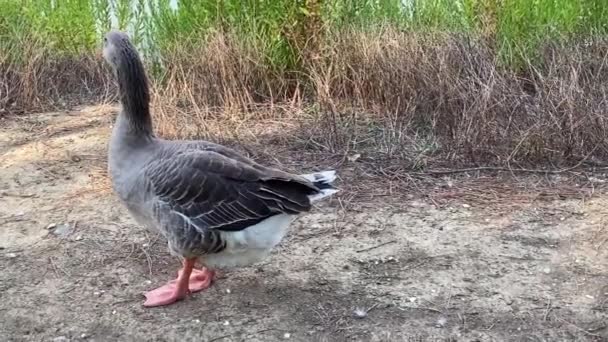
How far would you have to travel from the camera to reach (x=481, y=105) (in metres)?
4.59

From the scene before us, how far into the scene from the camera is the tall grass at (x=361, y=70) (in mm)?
4609

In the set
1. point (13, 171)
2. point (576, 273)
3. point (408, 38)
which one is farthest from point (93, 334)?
point (408, 38)

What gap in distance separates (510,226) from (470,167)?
27.3 inches

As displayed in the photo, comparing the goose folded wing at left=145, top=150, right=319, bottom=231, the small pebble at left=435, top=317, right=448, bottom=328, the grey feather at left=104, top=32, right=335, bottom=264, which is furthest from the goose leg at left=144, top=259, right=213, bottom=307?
the small pebble at left=435, top=317, right=448, bottom=328

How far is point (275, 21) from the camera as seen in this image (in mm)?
5566

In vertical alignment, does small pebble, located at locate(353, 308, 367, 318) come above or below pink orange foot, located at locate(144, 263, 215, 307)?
below

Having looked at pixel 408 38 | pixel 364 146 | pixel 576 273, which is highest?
pixel 408 38

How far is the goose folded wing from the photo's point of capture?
3.16 metres

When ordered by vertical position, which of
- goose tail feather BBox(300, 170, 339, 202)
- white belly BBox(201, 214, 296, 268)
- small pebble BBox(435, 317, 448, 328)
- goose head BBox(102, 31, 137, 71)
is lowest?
Answer: small pebble BBox(435, 317, 448, 328)

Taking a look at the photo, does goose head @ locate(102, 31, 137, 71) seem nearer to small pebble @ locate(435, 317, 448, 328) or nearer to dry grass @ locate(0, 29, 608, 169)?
dry grass @ locate(0, 29, 608, 169)

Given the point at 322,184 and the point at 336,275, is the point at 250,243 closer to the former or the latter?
the point at 322,184

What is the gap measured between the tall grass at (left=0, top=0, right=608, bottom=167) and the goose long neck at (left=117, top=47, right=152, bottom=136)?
1.52m

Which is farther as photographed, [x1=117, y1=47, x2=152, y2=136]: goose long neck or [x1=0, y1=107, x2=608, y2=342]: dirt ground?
[x1=117, y1=47, x2=152, y2=136]: goose long neck

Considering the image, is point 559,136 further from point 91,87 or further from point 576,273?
point 91,87
